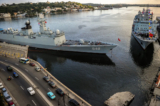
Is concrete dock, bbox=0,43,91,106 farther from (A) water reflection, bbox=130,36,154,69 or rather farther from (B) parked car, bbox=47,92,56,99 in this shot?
(A) water reflection, bbox=130,36,154,69

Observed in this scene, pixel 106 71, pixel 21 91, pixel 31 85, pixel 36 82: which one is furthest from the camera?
pixel 106 71

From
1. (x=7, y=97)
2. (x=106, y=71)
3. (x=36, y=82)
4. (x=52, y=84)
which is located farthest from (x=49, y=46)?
(x=7, y=97)

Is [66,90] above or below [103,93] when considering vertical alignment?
above

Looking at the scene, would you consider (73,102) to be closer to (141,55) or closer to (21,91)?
(21,91)

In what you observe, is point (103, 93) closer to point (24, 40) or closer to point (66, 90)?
point (66, 90)

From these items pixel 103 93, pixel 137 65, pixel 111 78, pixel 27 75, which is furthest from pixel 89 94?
pixel 137 65

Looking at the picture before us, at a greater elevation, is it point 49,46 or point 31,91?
point 49,46

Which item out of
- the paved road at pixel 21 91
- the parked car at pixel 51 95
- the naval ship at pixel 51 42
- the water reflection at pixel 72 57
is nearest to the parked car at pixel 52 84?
the parked car at pixel 51 95
